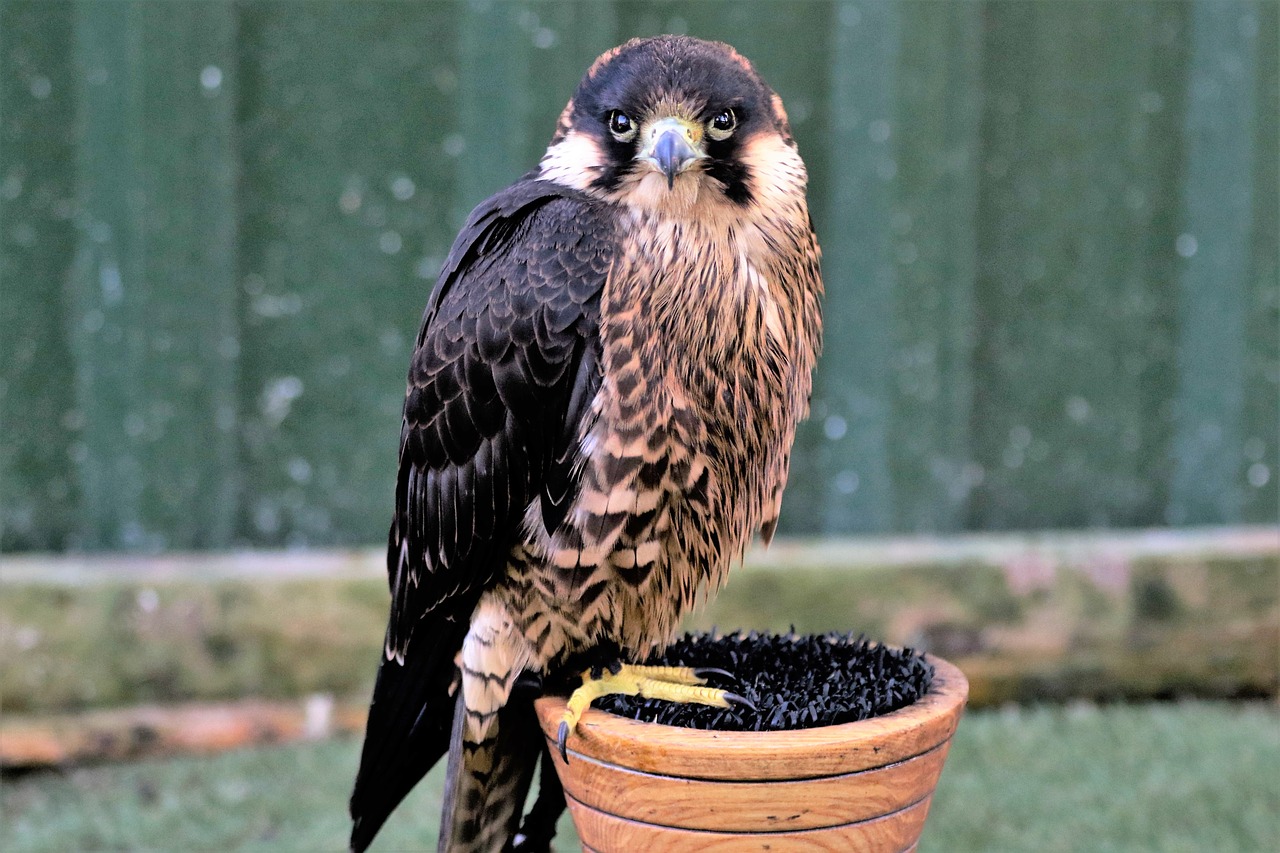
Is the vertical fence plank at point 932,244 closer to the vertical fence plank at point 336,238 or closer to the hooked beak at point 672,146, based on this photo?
the vertical fence plank at point 336,238

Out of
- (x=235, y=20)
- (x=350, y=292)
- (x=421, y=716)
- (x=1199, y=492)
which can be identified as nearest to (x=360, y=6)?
(x=235, y=20)

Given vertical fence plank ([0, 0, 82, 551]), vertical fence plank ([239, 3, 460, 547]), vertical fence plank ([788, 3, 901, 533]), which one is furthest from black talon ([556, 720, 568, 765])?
vertical fence plank ([0, 0, 82, 551])

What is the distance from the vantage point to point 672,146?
1331 mm

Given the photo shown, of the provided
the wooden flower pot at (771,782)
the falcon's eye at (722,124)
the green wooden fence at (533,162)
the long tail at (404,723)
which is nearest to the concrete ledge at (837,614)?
the green wooden fence at (533,162)

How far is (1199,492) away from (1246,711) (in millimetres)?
626

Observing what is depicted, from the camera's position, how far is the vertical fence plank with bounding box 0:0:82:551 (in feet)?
9.07

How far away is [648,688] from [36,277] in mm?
2159

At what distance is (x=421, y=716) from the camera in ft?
5.48

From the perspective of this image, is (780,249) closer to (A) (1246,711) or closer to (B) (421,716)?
(B) (421,716)

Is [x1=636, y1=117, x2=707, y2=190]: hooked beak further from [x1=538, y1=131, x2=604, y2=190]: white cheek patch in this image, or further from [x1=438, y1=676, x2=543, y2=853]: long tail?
[x1=438, y1=676, x2=543, y2=853]: long tail

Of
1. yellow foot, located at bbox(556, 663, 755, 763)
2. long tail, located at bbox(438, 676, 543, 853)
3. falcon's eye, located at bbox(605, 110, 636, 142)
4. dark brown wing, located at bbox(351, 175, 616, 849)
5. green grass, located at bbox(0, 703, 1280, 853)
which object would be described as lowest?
green grass, located at bbox(0, 703, 1280, 853)

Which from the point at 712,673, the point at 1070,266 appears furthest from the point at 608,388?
the point at 1070,266

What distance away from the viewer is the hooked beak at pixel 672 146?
1.33 meters

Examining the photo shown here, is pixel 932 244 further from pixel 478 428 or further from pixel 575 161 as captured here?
pixel 478 428
